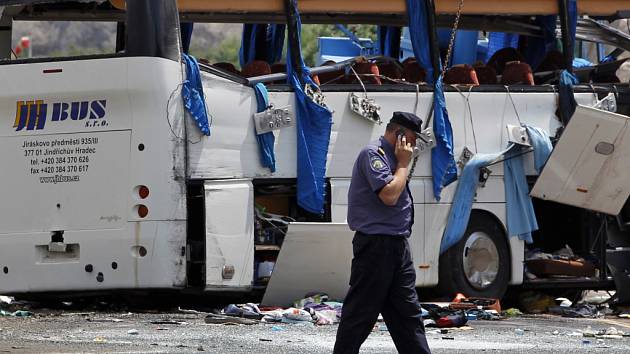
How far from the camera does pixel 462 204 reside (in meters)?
14.6

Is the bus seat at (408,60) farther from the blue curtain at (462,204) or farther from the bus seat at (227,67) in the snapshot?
the bus seat at (227,67)

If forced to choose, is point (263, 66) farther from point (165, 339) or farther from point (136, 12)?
point (165, 339)

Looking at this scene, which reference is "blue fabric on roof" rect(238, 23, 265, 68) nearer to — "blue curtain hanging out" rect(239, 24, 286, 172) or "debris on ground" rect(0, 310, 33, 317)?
"blue curtain hanging out" rect(239, 24, 286, 172)

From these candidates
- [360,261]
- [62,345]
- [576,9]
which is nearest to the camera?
[360,261]

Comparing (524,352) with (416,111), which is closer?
(524,352)

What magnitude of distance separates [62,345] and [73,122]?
118 inches

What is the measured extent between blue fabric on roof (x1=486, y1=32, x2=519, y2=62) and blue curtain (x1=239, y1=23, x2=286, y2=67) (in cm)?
274

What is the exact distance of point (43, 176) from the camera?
518 inches

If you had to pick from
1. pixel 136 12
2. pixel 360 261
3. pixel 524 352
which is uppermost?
pixel 136 12

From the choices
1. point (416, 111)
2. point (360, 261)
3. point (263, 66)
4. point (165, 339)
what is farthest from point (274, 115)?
point (360, 261)

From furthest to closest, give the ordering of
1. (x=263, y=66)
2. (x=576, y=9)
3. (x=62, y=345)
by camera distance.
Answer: (x=576, y=9), (x=263, y=66), (x=62, y=345)

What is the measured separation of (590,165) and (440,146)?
1595 mm

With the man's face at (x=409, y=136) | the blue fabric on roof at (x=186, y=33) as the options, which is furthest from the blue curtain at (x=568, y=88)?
the man's face at (x=409, y=136)

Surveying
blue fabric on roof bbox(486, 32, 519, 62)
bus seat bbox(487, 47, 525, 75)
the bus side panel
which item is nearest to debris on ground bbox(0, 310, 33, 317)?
the bus side panel
